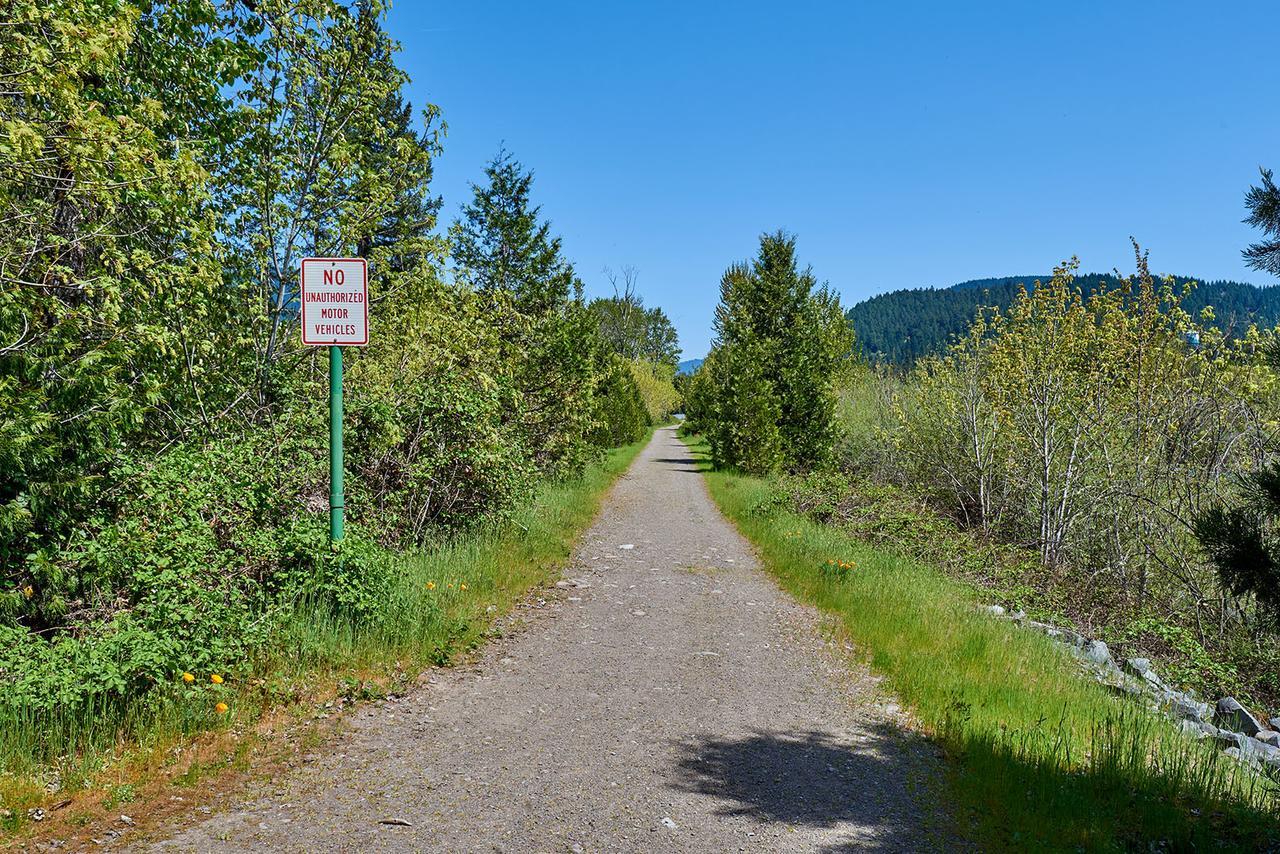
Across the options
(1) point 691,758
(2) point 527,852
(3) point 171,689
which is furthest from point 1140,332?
(3) point 171,689

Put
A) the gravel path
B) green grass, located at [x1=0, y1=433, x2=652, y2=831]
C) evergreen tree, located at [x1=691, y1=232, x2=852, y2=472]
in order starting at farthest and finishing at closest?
1. evergreen tree, located at [x1=691, y1=232, x2=852, y2=472]
2. green grass, located at [x1=0, y1=433, x2=652, y2=831]
3. the gravel path

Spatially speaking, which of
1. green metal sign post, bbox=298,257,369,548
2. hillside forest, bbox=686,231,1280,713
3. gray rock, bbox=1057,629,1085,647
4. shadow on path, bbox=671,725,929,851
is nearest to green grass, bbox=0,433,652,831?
green metal sign post, bbox=298,257,369,548

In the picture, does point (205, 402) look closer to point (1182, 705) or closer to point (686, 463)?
point (1182, 705)

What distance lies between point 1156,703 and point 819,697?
10.8ft

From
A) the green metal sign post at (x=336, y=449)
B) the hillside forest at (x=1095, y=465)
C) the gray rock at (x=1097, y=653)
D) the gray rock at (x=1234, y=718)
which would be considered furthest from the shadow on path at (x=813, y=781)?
the hillside forest at (x=1095, y=465)

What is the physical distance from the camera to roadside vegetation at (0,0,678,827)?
4.23 meters

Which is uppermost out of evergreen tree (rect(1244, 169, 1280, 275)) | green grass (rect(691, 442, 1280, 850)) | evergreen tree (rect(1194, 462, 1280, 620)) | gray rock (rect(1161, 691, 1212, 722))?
evergreen tree (rect(1244, 169, 1280, 275))

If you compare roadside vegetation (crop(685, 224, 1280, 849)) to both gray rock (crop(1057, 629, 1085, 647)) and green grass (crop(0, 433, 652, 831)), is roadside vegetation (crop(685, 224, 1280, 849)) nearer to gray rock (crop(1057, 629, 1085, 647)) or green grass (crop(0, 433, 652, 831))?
gray rock (crop(1057, 629, 1085, 647))

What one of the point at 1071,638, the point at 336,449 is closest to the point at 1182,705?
the point at 1071,638

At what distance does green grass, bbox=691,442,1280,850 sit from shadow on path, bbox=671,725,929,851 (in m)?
0.33

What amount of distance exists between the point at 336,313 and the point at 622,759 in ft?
13.3

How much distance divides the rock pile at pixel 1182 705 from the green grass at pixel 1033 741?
1.38 feet

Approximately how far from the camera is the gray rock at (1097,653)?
7.39 metres

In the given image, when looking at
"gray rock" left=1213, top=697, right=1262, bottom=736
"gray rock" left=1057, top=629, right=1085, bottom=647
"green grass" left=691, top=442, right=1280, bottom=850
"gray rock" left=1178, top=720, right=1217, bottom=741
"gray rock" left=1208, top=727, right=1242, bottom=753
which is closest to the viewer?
"green grass" left=691, top=442, right=1280, bottom=850
